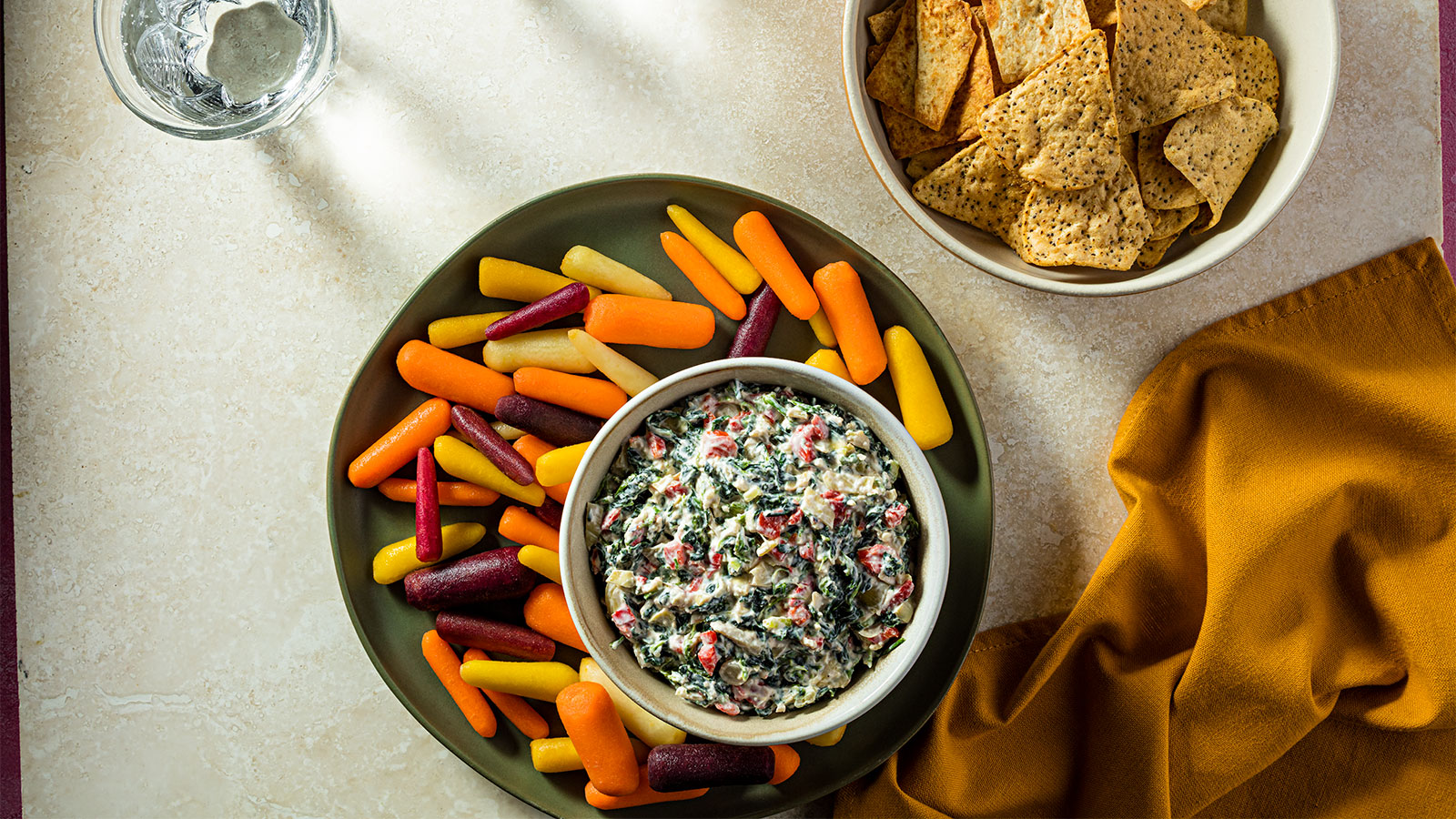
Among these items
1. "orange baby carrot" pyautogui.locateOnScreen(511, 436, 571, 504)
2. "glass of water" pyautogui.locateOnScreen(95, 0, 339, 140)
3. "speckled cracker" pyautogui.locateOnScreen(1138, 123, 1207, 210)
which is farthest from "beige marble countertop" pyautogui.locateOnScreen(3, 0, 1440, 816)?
"orange baby carrot" pyautogui.locateOnScreen(511, 436, 571, 504)

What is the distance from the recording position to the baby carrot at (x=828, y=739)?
5.37 ft

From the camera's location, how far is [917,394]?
1.62m

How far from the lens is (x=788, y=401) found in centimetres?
147

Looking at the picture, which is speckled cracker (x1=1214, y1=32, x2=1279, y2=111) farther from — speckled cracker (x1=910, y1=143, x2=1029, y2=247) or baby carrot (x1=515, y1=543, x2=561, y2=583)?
baby carrot (x1=515, y1=543, x2=561, y2=583)

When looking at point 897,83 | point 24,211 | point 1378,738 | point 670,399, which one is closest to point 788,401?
point 670,399

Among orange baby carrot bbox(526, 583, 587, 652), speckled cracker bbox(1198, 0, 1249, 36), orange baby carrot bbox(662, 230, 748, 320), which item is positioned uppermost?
speckled cracker bbox(1198, 0, 1249, 36)

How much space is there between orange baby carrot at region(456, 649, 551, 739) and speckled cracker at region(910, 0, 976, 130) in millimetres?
1165

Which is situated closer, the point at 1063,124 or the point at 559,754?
the point at 1063,124

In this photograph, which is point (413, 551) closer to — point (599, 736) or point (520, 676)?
point (520, 676)

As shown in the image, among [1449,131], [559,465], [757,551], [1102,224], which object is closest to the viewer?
[757,551]

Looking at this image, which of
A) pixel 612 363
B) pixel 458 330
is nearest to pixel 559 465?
pixel 612 363

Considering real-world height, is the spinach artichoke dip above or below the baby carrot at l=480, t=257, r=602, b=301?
below

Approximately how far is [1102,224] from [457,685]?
1.27 m

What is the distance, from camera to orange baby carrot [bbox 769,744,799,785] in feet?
5.28
